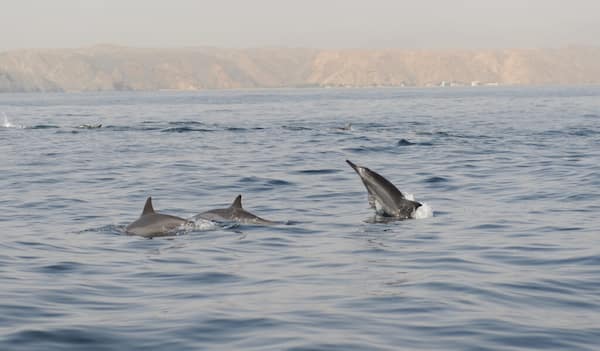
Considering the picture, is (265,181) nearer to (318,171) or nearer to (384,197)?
(318,171)

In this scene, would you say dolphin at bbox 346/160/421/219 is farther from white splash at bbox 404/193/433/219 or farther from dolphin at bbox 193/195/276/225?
dolphin at bbox 193/195/276/225

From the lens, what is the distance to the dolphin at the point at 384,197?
52.7 ft

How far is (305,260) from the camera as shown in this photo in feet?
42.1

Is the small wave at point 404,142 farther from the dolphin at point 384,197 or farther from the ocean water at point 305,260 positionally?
the dolphin at point 384,197

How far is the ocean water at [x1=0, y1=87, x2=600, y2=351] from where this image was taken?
867 centimetres

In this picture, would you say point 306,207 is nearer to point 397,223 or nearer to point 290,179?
point 397,223

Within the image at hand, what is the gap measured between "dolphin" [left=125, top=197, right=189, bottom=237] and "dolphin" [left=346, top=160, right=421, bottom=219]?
3.18 meters

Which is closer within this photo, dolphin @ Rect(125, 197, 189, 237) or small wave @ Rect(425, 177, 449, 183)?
dolphin @ Rect(125, 197, 189, 237)

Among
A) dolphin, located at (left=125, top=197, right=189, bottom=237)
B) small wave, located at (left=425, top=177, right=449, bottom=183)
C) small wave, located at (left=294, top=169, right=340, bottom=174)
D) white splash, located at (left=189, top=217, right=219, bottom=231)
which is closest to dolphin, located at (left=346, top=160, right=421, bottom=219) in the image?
white splash, located at (left=189, top=217, right=219, bottom=231)

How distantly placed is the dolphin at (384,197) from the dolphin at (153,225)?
318 centimetres

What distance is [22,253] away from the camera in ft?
44.6

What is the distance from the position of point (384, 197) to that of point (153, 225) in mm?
4082

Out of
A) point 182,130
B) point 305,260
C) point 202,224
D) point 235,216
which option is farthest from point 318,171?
point 182,130

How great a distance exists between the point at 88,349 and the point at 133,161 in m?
22.6
